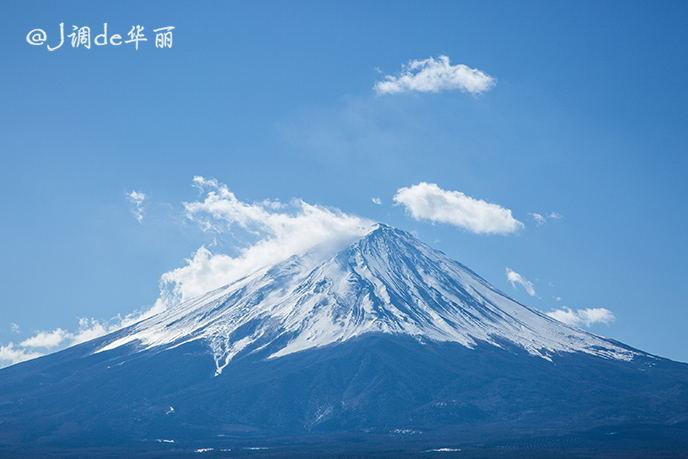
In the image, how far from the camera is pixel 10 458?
14588 centimetres

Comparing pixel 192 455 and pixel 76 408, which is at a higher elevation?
pixel 76 408

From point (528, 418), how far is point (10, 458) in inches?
3824

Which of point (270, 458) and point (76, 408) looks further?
point (76, 408)

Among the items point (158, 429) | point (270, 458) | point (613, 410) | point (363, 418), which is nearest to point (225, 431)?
point (158, 429)

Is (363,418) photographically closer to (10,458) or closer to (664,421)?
(664,421)

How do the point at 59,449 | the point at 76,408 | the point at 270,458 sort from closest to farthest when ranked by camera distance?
1. the point at 270,458
2. the point at 59,449
3. the point at 76,408

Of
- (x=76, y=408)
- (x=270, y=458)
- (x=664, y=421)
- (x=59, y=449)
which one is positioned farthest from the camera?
(x=76, y=408)

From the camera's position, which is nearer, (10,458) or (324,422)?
(10,458)

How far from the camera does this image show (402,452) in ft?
484

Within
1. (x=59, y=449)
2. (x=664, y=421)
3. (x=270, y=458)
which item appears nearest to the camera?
(x=270, y=458)

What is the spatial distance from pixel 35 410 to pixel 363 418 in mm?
69176

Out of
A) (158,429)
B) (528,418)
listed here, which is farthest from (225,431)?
(528,418)

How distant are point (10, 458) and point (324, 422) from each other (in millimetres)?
64905

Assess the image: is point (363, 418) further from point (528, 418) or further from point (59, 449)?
point (59, 449)
